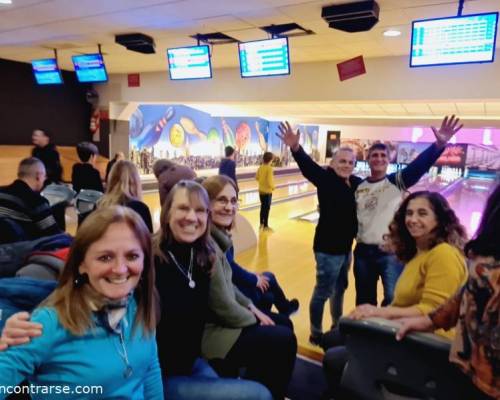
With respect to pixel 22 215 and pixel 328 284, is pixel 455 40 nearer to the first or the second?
pixel 328 284

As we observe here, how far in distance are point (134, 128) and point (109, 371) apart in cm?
930

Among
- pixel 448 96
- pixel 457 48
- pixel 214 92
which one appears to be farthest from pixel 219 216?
pixel 214 92

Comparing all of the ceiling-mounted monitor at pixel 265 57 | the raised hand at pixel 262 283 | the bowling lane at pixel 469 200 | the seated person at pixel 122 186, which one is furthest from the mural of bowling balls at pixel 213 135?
the raised hand at pixel 262 283

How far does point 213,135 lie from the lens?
12344 mm

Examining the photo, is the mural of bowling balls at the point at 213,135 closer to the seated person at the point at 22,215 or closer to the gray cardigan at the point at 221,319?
the seated person at the point at 22,215

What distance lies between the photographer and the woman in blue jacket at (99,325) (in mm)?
966

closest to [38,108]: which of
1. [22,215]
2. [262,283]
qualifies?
[22,215]

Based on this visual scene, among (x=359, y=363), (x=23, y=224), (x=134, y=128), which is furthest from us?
(x=134, y=128)

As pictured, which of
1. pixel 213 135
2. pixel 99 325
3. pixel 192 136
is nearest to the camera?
pixel 99 325

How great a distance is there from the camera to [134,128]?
970 centimetres

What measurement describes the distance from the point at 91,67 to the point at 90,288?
17.8 ft

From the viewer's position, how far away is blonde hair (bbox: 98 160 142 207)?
2670 millimetres

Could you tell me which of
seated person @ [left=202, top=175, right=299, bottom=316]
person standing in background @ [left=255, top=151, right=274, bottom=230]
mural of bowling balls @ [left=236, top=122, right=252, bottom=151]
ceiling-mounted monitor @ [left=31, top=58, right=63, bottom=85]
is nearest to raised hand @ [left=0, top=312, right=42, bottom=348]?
seated person @ [left=202, top=175, right=299, bottom=316]

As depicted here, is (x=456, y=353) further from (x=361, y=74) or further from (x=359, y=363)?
(x=361, y=74)
